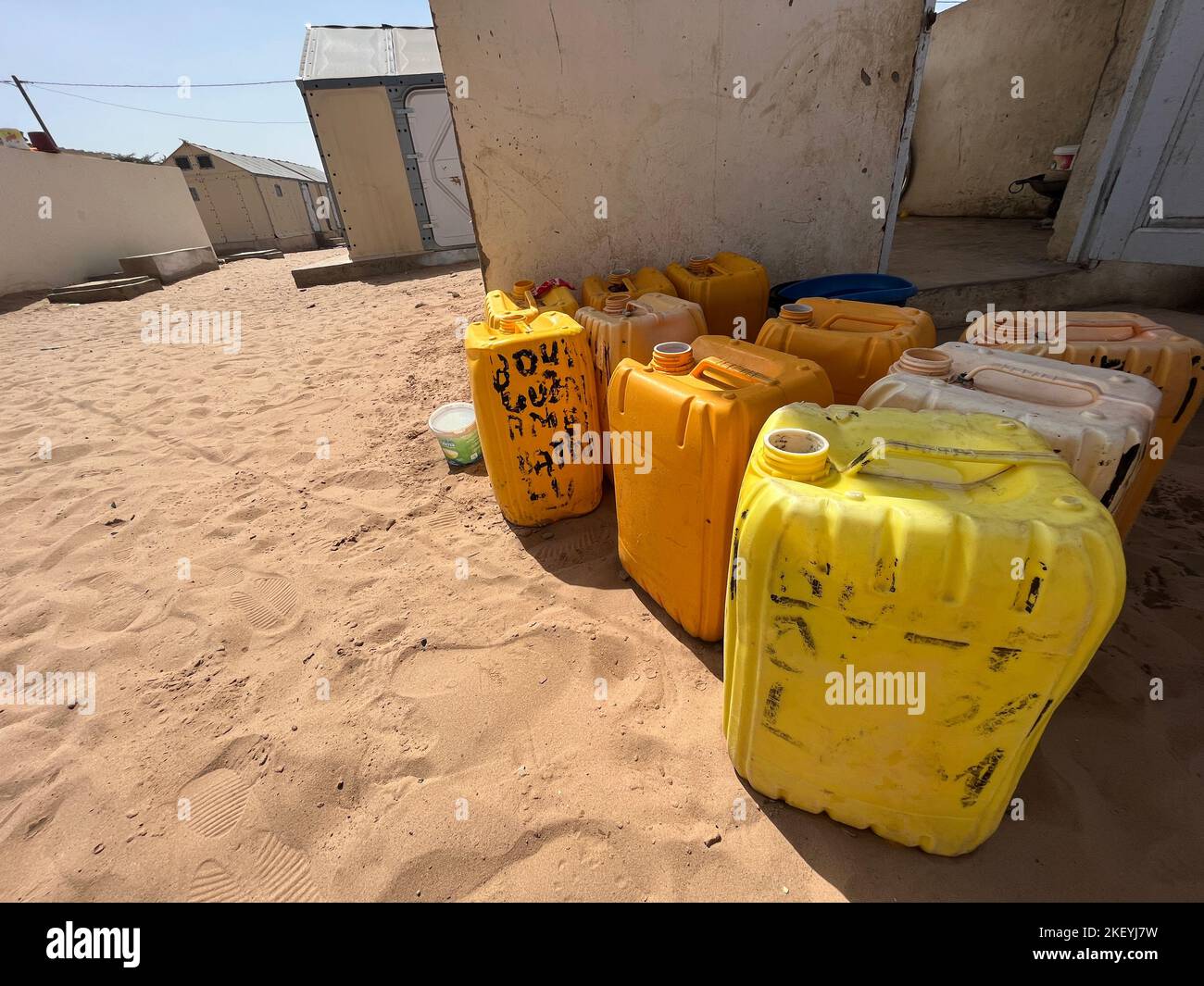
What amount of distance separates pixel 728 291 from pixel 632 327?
86 centimetres

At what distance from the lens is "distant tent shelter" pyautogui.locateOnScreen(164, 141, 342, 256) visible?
18.0 metres

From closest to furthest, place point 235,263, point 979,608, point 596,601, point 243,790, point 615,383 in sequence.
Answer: point 979,608
point 243,790
point 615,383
point 596,601
point 235,263

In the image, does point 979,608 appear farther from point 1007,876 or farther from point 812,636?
point 1007,876

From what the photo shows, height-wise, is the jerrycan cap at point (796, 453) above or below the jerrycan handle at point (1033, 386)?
above

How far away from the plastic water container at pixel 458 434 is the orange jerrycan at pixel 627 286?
0.90 meters

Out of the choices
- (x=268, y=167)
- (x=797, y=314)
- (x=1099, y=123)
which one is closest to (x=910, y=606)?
(x=797, y=314)

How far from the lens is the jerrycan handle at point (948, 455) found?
0.96 metres

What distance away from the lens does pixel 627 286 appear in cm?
266

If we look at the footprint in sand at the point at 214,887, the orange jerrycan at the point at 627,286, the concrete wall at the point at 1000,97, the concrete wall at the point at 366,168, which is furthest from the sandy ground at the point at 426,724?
the concrete wall at the point at 366,168

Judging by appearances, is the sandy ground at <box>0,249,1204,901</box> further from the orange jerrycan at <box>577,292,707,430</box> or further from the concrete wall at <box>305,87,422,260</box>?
the concrete wall at <box>305,87,422,260</box>

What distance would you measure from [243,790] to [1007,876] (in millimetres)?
1948

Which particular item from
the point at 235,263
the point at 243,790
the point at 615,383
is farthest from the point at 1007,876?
the point at 235,263

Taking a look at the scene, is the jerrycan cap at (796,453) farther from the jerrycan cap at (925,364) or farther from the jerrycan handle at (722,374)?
the jerrycan cap at (925,364)
